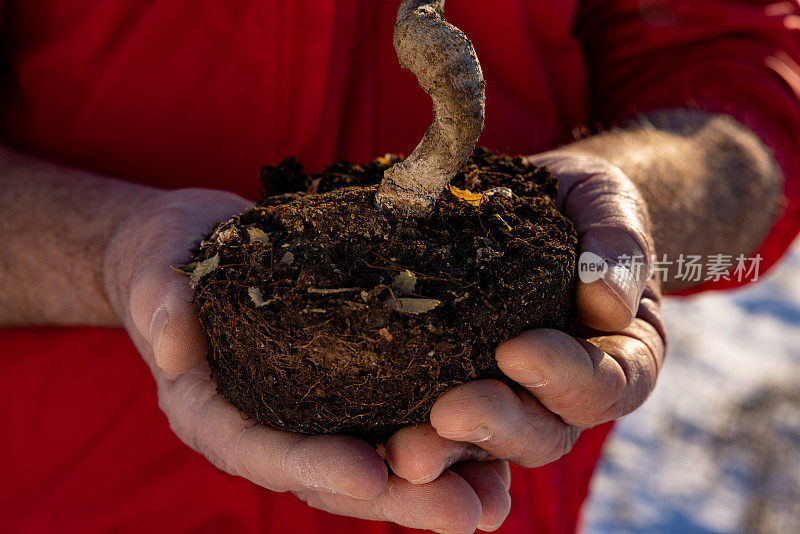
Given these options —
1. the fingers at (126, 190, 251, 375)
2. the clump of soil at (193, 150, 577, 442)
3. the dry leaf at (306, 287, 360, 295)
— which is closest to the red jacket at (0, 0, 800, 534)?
the fingers at (126, 190, 251, 375)

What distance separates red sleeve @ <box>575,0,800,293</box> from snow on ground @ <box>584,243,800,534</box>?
1538 mm

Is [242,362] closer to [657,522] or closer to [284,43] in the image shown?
[284,43]

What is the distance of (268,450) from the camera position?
117cm

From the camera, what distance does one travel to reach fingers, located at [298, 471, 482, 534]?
45.0 inches

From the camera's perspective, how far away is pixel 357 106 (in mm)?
1809

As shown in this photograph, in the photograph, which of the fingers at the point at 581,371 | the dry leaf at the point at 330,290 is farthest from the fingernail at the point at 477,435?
the dry leaf at the point at 330,290

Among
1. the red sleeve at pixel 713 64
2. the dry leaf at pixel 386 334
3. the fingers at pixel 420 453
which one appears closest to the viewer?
the dry leaf at pixel 386 334

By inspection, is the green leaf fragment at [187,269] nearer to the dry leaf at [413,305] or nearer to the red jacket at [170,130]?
the dry leaf at [413,305]

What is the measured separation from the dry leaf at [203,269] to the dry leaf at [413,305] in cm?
34

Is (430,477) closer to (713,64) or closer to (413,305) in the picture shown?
(413,305)

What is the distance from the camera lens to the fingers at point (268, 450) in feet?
3.61

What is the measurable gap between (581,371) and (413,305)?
1.12ft
